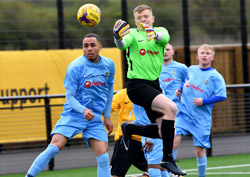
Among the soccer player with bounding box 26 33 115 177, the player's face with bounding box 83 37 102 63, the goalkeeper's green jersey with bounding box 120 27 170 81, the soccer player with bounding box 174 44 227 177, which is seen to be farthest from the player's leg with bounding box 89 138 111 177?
the soccer player with bounding box 174 44 227 177

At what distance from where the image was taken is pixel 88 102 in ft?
23.6

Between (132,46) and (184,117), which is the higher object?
(132,46)

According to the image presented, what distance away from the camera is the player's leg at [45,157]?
22.8ft

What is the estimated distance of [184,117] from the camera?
896 centimetres

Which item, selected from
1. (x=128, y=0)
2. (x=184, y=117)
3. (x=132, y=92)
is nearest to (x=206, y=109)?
(x=184, y=117)

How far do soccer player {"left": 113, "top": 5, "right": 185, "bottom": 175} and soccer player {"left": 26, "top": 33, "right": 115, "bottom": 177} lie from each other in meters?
0.45

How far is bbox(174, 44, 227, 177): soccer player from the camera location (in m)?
8.66

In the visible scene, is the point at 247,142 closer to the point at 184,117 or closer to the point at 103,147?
the point at 184,117

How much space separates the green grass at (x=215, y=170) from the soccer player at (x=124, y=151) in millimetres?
1417

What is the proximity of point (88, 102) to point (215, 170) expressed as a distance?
12.0 feet

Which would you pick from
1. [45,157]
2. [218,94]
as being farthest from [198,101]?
[45,157]

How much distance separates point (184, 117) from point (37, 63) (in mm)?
5561

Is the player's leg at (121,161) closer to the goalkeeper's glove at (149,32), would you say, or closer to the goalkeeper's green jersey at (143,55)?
the goalkeeper's green jersey at (143,55)

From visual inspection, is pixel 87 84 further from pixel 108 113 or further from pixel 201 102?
pixel 201 102
